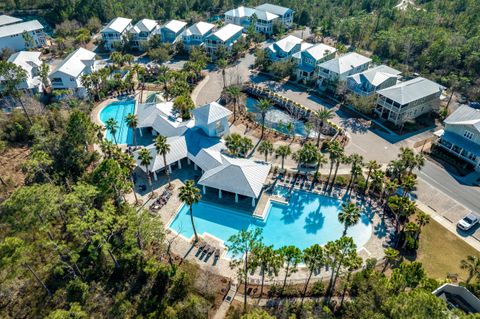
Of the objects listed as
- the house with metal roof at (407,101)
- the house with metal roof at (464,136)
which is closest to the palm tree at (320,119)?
the house with metal roof at (407,101)

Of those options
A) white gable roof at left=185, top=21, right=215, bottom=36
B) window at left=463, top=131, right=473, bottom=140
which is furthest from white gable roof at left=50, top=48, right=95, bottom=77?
window at left=463, top=131, right=473, bottom=140

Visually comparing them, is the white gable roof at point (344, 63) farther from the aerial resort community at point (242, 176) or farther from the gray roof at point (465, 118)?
the gray roof at point (465, 118)

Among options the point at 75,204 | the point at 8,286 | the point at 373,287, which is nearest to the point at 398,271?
the point at 373,287

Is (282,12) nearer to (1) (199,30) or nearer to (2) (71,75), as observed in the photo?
(1) (199,30)

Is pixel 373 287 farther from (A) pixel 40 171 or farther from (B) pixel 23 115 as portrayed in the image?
(B) pixel 23 115

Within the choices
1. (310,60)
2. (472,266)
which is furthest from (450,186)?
(310,60)

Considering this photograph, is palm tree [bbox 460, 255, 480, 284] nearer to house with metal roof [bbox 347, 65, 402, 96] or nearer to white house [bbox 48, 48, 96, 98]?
house with metal roof [bbox 347, 65, 402, 96]
